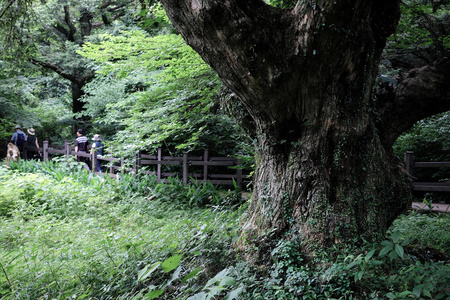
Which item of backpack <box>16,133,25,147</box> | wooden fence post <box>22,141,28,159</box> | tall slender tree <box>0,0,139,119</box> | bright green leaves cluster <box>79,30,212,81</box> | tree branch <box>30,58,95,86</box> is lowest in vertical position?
wooden fence post <box>22,141,28,159</box>

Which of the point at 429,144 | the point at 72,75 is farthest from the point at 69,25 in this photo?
the point at 429,144

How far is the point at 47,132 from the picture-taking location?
59.9 feet

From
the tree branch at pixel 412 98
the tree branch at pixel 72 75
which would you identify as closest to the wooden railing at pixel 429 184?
the tree branch at pixel 412 98

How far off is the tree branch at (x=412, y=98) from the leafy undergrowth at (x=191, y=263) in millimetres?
1297

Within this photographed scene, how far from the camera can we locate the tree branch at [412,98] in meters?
3.43

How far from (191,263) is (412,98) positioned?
118 inches

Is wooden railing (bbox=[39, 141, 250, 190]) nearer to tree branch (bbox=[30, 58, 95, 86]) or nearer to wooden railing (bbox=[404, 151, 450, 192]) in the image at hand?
wooden railing (bbox=[404, 151, 450, 192])

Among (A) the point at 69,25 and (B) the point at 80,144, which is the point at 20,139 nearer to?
(B) the point at 80,144

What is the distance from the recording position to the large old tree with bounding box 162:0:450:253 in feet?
9.09

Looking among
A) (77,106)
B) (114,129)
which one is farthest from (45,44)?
(114,129)

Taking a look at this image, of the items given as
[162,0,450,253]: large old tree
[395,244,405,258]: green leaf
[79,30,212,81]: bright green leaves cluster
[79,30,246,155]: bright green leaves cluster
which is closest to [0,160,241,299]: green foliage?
[162,0,450,253]: large old tree

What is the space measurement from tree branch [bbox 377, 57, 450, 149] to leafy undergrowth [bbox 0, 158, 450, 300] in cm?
130

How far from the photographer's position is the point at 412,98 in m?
3.58

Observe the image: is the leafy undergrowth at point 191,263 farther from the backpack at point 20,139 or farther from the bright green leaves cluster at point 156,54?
the backpack at point 20,139
